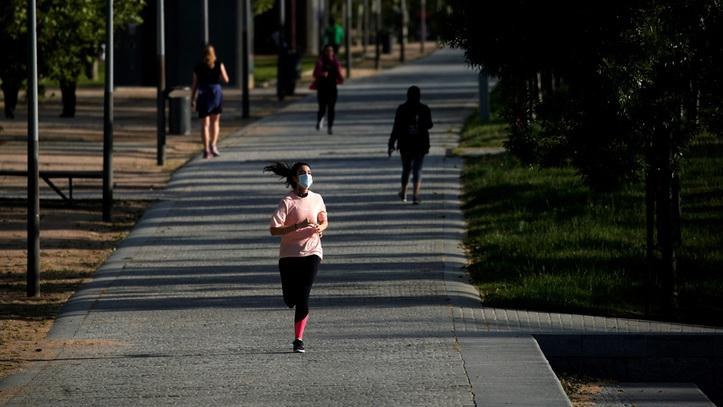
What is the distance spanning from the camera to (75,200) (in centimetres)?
2048

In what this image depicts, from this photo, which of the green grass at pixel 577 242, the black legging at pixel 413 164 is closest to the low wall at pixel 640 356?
the green grass at pixel 577 242

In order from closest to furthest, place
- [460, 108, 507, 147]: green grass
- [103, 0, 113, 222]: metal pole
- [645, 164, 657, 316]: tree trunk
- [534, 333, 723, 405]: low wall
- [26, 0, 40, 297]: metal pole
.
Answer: [534, 333, 723, 405]: low wall
[645, 164, 657, 316]: tree trunk
[26, 0, 40, 297]: metal pole
[103, 0, 113, 222]: metal pole
[460, 108, 507, 147]: green grass

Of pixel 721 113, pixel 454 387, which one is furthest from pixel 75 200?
Result: pixel 454 387

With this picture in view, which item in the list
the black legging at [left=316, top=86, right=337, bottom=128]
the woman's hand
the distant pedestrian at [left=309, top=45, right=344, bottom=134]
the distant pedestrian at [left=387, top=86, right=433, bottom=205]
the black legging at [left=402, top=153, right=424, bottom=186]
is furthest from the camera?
the black legging at [left=316, top=86, right=337, bottom=128]

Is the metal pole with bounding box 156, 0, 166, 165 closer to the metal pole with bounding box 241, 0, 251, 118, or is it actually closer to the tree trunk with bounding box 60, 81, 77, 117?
the metal pole with bounding box 241, 0, 251, 118

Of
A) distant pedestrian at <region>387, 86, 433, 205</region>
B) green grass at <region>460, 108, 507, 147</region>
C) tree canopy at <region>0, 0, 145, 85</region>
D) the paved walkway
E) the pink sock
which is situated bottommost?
the paved walkway

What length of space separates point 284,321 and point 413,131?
6757mm

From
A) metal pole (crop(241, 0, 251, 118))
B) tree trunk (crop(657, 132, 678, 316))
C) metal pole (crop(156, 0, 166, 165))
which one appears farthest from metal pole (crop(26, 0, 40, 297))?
metal pole (crop(241, 0, 251, 118))

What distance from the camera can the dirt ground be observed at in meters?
13.5

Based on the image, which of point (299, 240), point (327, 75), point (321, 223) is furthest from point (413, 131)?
point (327, 75)

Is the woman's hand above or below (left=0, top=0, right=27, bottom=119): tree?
below

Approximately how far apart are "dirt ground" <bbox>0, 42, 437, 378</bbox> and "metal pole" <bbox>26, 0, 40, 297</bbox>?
0.73 feet

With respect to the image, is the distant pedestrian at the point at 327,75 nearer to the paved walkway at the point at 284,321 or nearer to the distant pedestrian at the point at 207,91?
the distant pedestrian at the point at 207,91

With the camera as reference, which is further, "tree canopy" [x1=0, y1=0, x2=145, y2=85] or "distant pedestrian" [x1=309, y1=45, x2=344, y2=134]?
"distant pedestrian" [x1=309, y1=45, x2=344, y2=134]
